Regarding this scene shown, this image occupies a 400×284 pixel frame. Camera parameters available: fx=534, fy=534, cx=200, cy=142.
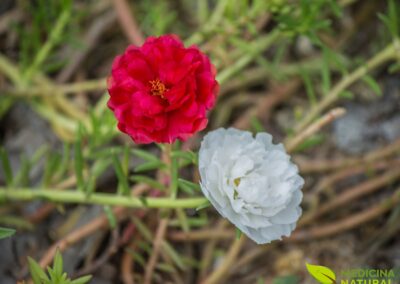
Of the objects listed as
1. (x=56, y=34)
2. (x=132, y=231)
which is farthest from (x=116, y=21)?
(x=132, y=231)

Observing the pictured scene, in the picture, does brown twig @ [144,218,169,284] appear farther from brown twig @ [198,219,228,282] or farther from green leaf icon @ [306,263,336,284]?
green leaf icon @ [306,263,336,284]

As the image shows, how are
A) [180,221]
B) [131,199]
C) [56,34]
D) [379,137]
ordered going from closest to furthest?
[131,199] → [180,221] → [56,34] → [379,137]

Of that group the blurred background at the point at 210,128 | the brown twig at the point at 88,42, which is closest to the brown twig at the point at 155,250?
the blurred background at the point at 210,128

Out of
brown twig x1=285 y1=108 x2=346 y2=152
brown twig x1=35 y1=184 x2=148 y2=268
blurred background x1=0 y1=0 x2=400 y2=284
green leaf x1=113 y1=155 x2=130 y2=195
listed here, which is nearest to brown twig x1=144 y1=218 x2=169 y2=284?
blurred background x1=0 y1=0 x2=400 y2=284

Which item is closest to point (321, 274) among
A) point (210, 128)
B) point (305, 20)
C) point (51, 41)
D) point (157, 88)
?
point (157, 88)

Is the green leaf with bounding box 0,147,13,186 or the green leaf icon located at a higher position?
the green leaf with bounding box 0,147,13,186

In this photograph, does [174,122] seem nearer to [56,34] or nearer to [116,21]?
[56,34]
